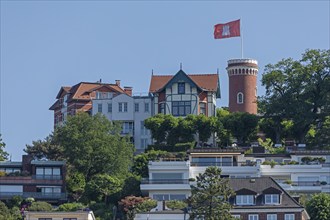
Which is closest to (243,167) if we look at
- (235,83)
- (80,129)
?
(80,129)

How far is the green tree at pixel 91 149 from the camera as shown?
344ft

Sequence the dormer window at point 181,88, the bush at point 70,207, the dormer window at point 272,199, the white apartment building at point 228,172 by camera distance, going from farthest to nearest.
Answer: the dormer window at point 181,88 → the white apartment building at point 228,172 → the bush at point 70,207 → the dormer window at point 272,199

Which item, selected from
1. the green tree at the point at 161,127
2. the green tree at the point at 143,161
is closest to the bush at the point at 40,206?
the green tree at the point at 143,161

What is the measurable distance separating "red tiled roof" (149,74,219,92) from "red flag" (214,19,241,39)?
7.48 m

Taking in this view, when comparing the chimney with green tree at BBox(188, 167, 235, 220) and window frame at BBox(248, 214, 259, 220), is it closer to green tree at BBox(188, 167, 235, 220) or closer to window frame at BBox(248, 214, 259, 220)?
window frame at BBox(248, 214, 259, 220)

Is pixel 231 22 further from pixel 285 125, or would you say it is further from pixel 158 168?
pixel 158 168

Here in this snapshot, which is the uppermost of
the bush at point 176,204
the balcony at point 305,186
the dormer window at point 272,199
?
the balcony at point 305,186

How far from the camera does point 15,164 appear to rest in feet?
355

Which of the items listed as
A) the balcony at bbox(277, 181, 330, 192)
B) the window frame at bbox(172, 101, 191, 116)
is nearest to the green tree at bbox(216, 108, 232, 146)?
the window frame at bbox(172, 101, 191, 116)

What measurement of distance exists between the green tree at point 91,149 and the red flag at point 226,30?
27248mm

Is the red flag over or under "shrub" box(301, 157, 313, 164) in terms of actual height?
over

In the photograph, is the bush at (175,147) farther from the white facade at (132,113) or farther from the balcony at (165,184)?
the balcony at (165,184)

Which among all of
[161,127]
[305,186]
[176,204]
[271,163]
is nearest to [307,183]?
[305,186]

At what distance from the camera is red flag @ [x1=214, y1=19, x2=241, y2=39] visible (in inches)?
5167
